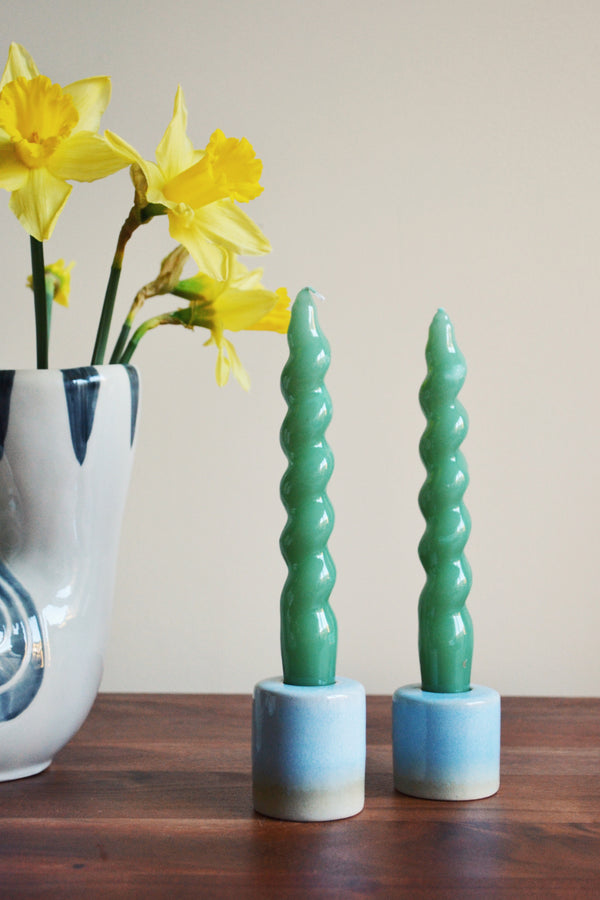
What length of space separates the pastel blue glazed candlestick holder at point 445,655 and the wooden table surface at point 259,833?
16mm

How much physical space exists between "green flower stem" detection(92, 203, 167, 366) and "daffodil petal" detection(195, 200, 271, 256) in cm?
3

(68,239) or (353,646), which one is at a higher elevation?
(68,239)

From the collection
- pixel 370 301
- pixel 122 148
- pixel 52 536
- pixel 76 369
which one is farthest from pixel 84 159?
pixel 370 301

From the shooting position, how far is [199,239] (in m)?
0.53

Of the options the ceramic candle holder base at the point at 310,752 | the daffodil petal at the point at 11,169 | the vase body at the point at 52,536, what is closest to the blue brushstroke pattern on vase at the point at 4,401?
the vase body at the point at 52,536

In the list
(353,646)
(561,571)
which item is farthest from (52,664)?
(561,571)

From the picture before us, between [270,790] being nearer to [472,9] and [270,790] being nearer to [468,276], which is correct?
[468,276]

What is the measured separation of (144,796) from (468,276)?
0.75m

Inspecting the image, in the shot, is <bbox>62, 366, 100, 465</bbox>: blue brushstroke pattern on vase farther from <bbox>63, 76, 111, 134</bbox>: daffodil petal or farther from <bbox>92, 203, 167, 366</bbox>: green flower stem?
<bbox>63, 76, 111, 134</bbox>: daffodil petal

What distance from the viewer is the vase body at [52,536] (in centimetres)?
51

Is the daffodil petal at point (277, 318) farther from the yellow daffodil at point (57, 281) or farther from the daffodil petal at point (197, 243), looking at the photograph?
the yellow daffodil at point (57, 281)

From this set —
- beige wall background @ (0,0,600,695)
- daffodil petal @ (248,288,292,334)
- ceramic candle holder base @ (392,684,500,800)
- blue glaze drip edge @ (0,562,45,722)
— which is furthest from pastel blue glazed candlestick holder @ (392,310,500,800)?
beige wall background @ (0,0,600,695)

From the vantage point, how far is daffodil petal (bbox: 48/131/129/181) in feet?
1.69

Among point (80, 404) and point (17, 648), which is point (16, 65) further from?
point (17, 648)
